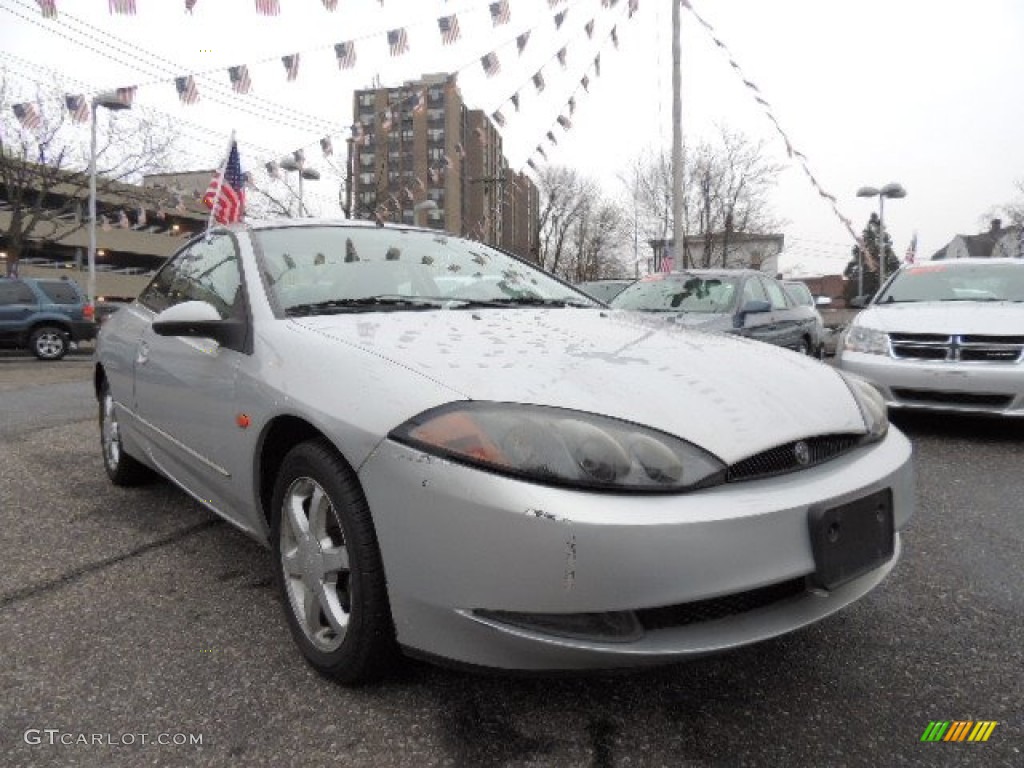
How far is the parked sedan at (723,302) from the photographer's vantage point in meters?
7.10

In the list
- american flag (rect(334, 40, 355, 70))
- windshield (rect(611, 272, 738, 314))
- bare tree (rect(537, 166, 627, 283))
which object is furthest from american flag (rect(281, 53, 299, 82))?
bare tree (rect(537, 166, 627, 283))

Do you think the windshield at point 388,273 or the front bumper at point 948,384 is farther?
the front bumper at point 948,384

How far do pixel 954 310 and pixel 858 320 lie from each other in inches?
25.4

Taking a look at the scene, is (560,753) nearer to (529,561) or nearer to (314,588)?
(529,561)

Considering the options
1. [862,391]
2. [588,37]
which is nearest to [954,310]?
[862,391]

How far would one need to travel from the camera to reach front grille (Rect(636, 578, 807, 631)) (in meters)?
1.61

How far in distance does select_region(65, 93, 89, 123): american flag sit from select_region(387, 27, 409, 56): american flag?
859 cm

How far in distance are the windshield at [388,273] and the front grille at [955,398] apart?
3274mm

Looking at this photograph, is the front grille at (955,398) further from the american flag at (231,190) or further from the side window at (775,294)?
the american flag at (231,190)

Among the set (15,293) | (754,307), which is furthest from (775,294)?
(15,293)

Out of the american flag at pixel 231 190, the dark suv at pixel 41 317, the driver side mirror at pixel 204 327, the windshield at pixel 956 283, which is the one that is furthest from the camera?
the dark suv at pixel 41 317

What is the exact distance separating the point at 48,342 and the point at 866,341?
47.3 feet

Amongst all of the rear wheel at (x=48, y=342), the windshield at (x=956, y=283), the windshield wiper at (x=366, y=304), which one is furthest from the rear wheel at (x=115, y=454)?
the rear wheel at (x=48, y=342)

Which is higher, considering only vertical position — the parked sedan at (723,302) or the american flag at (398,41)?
the american flag at (398,41)
